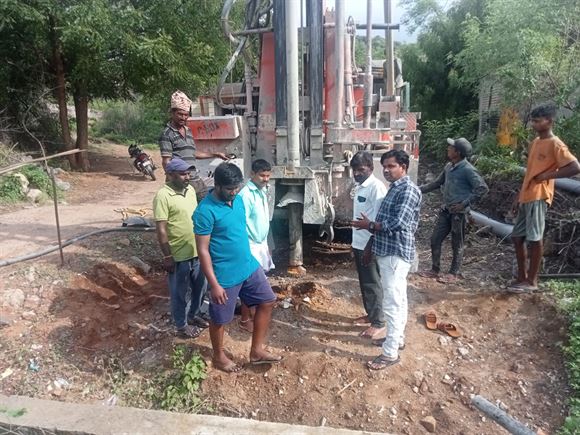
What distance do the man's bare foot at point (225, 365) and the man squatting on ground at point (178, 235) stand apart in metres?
0.49

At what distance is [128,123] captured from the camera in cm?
2298

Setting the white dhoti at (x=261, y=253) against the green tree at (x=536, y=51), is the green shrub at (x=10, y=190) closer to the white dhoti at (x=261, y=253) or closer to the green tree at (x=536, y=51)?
the white dhoti at (x=261, y=253)

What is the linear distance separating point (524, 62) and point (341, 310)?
24.5ft

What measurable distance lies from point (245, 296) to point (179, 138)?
173 cm

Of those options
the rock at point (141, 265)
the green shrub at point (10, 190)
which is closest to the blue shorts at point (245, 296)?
the rock at point (141, 265)

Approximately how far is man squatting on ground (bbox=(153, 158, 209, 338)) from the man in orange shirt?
2.86 meters

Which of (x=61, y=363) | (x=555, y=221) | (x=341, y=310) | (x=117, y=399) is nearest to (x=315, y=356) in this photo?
(x=341, y=310)

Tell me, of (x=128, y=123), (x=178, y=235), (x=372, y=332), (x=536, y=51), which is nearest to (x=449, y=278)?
(x=372, y=332)

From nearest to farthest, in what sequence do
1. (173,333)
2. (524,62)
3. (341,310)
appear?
1. (173,333)
2. (341,310)
3. (524,62)

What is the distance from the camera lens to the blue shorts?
126 inches

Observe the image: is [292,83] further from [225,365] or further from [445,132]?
[445,132]

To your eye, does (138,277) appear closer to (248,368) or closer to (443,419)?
(248,368)

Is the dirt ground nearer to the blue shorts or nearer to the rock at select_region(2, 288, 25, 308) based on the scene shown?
the rock at select_region(2, 288, 25, 308)

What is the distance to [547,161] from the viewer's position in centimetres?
403
